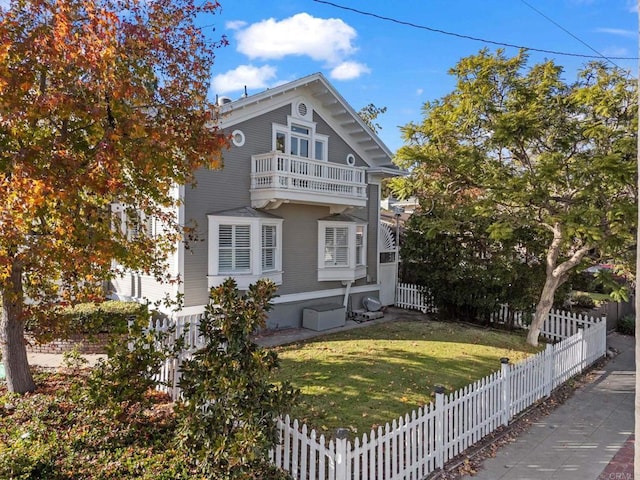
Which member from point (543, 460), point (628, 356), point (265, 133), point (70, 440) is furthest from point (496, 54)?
point (70, 440)

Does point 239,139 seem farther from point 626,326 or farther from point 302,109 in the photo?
point 626,326

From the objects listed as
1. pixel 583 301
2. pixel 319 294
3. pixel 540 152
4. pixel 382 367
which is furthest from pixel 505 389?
pixel 583 301

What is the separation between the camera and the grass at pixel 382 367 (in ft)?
25.2

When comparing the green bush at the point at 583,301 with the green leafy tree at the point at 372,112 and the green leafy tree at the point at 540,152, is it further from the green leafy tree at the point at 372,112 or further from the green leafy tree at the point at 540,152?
the green leafy tree at the point at 372,112

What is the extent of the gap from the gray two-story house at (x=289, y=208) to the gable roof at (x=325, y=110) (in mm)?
39

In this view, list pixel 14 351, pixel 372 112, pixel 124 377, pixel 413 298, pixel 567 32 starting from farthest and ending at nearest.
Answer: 1. pixel 372 112
2. pixel 413 298
3. pixel 567 32
4. pixel 14 351
5. pixel 124 377

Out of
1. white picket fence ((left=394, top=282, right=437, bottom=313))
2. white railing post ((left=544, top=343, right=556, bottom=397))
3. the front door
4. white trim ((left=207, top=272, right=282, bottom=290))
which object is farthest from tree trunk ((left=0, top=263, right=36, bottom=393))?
white picket fence ((left=394, top=282, right=437, bottom=313))

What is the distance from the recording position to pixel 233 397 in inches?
202

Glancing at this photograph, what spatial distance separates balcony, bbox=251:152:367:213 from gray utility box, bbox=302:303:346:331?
3820mm

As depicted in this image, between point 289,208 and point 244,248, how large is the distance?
232 centimetres

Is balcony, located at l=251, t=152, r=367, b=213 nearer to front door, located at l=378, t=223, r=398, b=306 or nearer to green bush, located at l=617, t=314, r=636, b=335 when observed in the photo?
front door, located at l=378, t=223, r=398, b=306

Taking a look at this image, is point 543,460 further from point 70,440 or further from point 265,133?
point 265,133

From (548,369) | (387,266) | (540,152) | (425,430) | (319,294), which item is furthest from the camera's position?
(387,266)

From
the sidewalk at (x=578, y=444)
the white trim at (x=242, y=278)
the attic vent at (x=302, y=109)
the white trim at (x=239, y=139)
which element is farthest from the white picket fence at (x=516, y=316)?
the white trim at (x=239, y=139)
